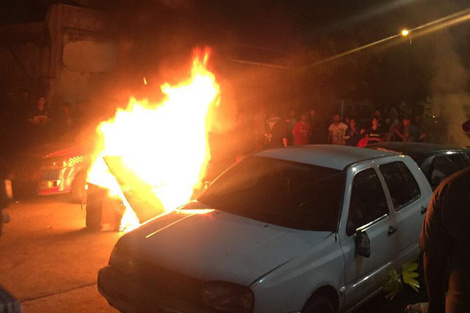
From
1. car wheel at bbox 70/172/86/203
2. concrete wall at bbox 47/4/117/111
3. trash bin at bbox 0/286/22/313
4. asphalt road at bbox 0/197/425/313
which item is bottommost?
asphalt road at bbox 0/197/425/313

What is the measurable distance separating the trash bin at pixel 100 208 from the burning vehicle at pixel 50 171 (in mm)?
1629

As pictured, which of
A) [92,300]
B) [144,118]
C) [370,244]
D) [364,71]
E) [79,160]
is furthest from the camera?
[364,71]

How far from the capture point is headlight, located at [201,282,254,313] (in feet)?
10.3

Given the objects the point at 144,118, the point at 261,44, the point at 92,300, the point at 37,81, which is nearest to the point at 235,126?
the point at 261,44

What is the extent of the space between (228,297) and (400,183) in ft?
8.44

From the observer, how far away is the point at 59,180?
329 inches

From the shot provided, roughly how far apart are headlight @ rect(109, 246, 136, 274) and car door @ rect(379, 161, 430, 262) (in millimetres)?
2572

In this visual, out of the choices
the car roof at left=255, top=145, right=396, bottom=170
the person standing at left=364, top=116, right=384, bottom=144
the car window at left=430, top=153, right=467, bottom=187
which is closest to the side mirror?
the car roof at left=255, top=145, right=396, bottom=170

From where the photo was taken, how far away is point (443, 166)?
6797 millimetres

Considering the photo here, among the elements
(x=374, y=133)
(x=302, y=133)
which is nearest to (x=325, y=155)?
(x=302, y=133)

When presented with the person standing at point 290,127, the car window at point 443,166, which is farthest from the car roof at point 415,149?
the person standing at point 290,127

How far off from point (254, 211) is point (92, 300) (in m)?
1.89

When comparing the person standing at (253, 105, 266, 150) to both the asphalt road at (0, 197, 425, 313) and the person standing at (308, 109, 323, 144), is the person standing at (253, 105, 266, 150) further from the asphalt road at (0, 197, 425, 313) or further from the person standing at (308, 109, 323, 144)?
the asphalt road at (0, 197, 425, 313)

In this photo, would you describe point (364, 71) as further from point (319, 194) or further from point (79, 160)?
point (319, 194)
